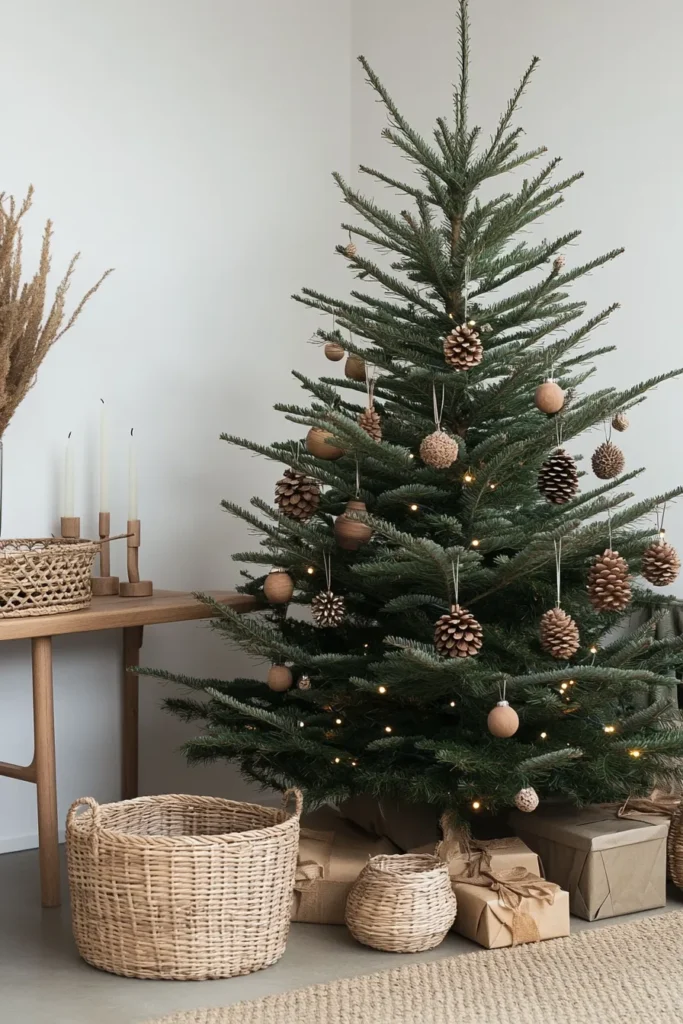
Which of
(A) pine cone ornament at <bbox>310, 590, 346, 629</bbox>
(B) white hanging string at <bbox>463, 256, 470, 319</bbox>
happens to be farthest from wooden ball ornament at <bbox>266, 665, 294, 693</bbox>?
(B) white hanging string at <bbox>463, 256, 470, 319</bbox>

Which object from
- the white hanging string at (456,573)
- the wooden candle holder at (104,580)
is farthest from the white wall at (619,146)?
the wooden candle holder at (104,580)

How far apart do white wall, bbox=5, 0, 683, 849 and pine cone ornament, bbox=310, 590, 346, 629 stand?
0.79 meters

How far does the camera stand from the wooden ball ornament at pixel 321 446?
2.22 m

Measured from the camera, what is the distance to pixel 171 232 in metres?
2.93

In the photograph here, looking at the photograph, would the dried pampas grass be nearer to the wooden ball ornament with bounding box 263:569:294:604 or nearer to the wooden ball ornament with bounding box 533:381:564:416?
the wooden ball ornament with bounding box 263:569:294:604

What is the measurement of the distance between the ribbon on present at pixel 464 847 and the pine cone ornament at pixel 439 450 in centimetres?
67

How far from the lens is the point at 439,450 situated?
2057 millimetres

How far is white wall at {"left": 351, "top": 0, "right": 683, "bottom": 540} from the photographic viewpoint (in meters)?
2.55

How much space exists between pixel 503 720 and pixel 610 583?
1.03 feet

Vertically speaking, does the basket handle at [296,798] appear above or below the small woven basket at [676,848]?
above

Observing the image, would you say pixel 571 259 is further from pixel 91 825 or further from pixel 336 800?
pixel 91 825

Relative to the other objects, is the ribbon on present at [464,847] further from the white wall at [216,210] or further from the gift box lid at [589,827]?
the white wall at [216,210]

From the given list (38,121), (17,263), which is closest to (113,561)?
(17,263)

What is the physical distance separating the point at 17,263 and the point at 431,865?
1497 mm
